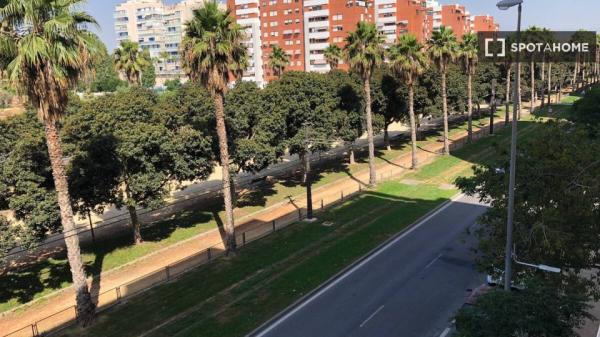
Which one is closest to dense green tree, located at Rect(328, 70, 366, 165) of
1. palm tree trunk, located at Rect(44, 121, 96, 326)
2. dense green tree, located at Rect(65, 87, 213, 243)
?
dense green tree, located at Rect(65, 87, 213, 243)

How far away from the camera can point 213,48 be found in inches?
1172

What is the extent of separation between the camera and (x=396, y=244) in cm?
3338

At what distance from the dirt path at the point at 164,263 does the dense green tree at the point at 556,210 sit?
63.5ft

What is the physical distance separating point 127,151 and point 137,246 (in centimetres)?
862

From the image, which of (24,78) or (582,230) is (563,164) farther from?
(24,78)

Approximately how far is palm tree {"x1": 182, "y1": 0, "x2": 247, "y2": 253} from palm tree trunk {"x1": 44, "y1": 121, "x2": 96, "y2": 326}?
10.5 m

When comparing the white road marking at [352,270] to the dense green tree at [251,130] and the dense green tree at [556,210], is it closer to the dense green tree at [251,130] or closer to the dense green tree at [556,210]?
the dense green tree at [556,210]

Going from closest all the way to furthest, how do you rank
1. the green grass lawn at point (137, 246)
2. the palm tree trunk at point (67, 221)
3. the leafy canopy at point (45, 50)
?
the leafy canopy at point (45, 50), the palm tree trunk at point (67, 221), the green grass lawn at point (137, 246)

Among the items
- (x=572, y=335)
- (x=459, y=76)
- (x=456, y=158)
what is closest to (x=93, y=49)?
(x=572, y=335)

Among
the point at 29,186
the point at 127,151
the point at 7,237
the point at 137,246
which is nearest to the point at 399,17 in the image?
the point at 137,246

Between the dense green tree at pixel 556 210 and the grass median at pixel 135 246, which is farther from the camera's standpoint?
the grass median at pixel 135 246

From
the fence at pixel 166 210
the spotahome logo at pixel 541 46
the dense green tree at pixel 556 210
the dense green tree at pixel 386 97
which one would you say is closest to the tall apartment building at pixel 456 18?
the spotahome logo at pixel 541 46

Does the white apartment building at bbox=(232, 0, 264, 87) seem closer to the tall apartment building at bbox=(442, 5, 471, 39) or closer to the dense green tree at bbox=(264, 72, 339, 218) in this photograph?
the tall apartment building at bbox=(442, 5, 471, 39)

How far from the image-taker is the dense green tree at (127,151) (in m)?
30.5
